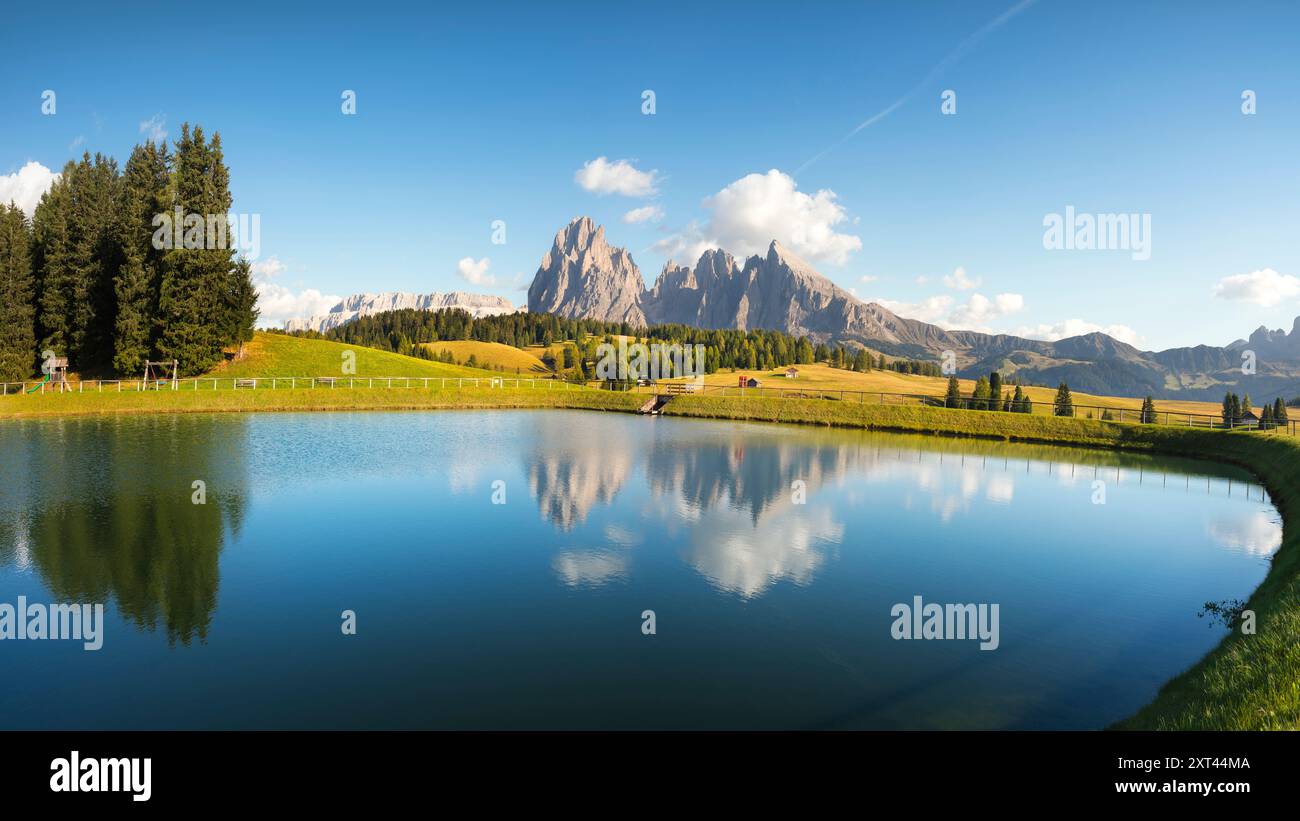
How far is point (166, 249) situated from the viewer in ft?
251

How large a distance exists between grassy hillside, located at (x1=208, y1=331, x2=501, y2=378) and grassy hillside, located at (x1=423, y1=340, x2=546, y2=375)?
6085 centimetres

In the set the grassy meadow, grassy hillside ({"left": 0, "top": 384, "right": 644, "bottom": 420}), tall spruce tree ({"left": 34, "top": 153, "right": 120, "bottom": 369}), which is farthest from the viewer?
tall spruce tree ({"left": 34, "top": 153, "right": 120, "bottom": 369})

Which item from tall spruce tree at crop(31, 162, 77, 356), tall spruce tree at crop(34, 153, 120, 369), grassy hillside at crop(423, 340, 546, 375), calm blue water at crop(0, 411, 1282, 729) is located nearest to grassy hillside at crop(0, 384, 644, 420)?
tall spruce tree at crop(34, 153, 120, 369)

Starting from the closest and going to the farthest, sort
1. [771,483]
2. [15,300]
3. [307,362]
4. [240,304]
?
[771,483]
[15,300]
[240,304]
[307,362]

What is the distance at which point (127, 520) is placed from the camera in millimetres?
24562

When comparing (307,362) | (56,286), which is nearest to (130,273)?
(56,286)

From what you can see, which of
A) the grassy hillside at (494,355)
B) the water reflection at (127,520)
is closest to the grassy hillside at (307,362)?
the water reflection at (127,520)

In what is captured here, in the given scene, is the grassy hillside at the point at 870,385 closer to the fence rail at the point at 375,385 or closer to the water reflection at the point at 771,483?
the fence rail at the point at 375,385

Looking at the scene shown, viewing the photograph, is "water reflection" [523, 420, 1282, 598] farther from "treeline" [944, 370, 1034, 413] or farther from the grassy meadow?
"treeline" [944, 370, 1034, 413]

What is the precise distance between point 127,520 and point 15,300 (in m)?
76.7

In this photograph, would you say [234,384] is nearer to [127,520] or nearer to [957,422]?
[127,520]

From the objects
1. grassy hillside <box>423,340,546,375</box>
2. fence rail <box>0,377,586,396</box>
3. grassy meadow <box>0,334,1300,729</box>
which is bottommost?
grassy meadow <box>0,334,1300,729</box>

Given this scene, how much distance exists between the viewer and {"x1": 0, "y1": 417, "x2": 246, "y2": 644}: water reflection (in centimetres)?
1761
